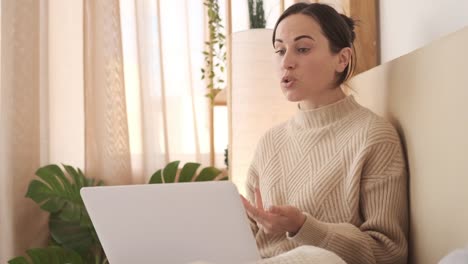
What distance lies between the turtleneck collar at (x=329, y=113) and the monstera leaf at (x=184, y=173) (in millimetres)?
934

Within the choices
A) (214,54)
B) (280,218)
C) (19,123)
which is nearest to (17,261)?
(19,123)

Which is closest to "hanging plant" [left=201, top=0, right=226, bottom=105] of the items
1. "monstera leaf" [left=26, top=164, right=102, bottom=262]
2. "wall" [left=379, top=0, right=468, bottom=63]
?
"monstera leaf" [left=26, top=164, right=102, bottom=262]

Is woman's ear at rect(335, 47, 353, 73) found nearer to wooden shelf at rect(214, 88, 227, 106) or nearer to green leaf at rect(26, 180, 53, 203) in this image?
wooden shelf at rect(214, 88, 227, 106)

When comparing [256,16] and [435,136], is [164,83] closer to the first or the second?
[256,16]

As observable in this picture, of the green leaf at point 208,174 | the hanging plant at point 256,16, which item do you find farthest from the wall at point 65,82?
the hanging plant at point 256,16

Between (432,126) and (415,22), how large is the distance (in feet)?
1.33

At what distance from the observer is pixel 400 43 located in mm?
1400

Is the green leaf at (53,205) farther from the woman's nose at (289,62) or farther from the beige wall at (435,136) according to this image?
the beige wall at (435,136)

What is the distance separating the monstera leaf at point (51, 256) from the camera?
189 centimetres

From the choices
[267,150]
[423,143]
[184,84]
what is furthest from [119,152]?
[423,143]

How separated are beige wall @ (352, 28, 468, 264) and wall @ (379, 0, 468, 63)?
0.34 ft

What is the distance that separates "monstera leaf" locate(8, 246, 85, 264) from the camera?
6.21 feet

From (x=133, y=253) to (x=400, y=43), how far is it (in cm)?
87

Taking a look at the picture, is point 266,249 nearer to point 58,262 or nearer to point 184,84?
point 58,262
